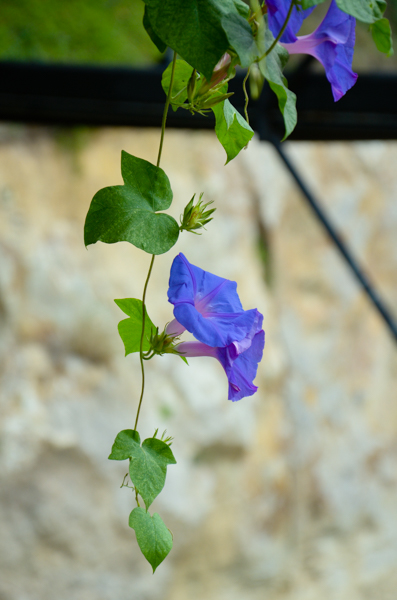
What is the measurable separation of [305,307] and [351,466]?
60 centimetres

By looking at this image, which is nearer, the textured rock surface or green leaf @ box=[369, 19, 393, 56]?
green leaf @ box=[369, 19, 393, 56]

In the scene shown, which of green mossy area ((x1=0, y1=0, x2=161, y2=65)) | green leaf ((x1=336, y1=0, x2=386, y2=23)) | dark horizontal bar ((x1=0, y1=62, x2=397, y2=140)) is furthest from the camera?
green mossy area ((x1=0, y1=0, x2=161, y2=65))

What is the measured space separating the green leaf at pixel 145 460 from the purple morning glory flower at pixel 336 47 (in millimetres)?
199

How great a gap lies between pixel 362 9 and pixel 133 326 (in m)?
0.18

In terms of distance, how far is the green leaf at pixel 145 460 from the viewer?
0.26 m

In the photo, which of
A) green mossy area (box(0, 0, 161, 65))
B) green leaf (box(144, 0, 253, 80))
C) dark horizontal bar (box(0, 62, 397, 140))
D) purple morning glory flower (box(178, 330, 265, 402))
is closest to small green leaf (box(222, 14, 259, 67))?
green leaf (box(144, 0, 253, 80))

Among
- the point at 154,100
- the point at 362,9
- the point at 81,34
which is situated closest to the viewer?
the point at 362,9

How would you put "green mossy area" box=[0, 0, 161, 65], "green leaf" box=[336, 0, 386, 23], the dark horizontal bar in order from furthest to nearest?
1. "green mossy area" box=[0, 0, 161, 65]
2. the dark horizontal bar
3. "green leaf" box=[336, 0, 386, 23]

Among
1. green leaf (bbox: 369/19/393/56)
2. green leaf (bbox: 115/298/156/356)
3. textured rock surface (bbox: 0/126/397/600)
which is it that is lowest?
textured rock surface (bbox: 0/126/397/600)

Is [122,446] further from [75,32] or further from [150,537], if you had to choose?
[75,32]

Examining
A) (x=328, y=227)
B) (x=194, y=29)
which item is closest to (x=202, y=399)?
(x=328, y=227)

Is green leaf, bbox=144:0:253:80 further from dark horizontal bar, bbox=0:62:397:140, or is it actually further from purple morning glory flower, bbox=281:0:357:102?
dark horizontal bar, bbox=0:62:397:140

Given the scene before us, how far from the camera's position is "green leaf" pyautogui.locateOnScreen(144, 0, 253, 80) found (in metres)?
0.22

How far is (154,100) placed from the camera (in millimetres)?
1202
